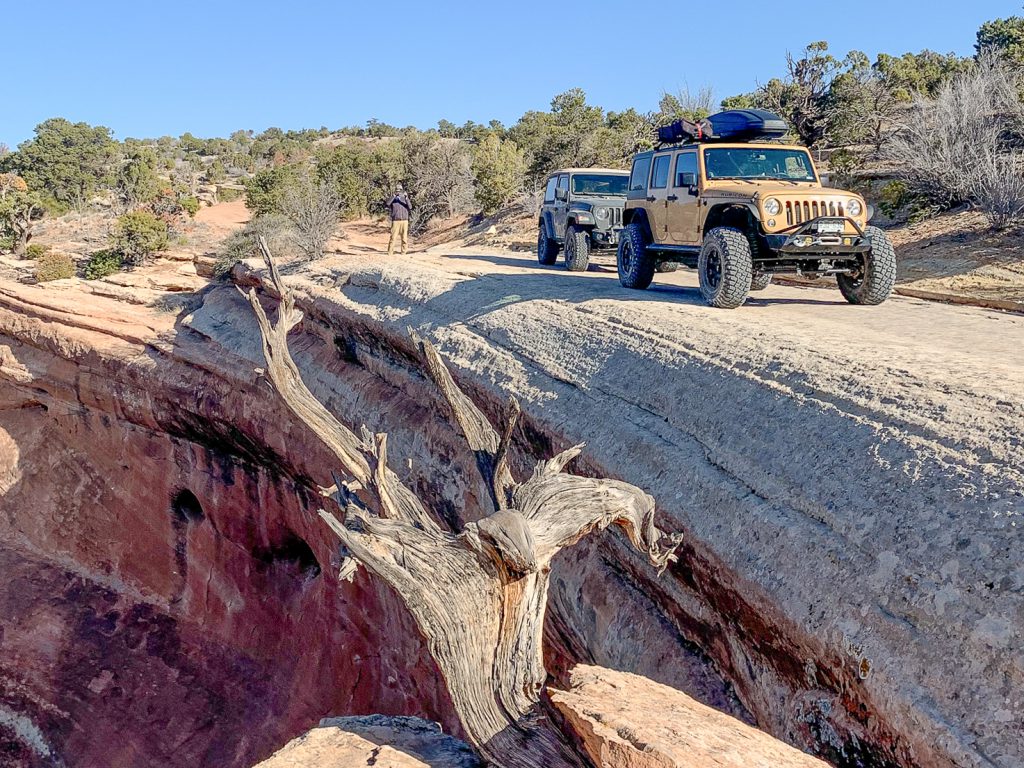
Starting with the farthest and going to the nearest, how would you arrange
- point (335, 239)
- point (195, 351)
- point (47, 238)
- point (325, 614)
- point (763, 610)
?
point (47, 238), point (335, 239), point (195, 351), point (325, 614), point (763, 610)

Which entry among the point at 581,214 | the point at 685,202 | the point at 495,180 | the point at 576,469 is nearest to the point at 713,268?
the point at 685,202

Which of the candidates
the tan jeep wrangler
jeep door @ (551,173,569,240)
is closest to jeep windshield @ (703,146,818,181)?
the tan jeep wrangler

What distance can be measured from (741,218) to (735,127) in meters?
1.64

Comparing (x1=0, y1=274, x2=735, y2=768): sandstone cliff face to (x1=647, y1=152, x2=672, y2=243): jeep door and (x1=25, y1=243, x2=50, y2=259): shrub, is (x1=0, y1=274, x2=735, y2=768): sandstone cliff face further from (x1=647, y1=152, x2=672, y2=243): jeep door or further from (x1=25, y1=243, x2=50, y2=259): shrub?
(x1=25, y1=243, x2=50, y2=259): shrub

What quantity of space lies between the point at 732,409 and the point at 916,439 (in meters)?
1.40

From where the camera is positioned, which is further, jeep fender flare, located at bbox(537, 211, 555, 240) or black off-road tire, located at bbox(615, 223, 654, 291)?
jeep fender flare, located at bbox(537, 211, 555, 240)

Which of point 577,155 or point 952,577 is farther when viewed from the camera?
point 577,155

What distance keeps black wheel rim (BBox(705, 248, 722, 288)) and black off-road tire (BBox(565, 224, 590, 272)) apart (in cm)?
555

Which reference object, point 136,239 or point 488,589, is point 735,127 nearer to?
point 488,589

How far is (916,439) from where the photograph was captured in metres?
4.41

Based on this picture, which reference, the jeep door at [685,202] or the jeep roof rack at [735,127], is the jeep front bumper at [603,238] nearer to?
the jeep roof rack at [735,127]

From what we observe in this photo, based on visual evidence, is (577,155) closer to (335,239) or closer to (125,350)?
(335,239)

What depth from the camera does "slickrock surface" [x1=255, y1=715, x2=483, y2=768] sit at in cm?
402

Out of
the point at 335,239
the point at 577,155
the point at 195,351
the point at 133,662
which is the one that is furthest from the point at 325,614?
the point at 577,155
